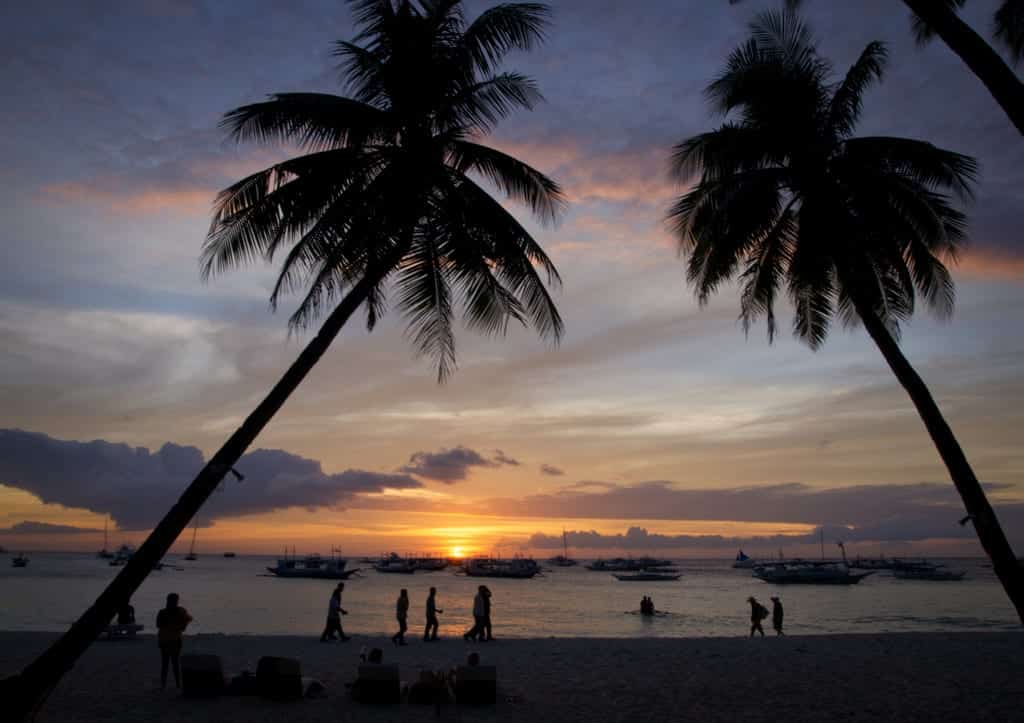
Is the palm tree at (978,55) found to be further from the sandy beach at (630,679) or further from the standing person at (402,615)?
the standing person at (402,615)

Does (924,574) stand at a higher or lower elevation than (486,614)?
lower

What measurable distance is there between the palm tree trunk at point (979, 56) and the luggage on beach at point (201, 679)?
44.4ft

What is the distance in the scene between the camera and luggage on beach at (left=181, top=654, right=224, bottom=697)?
12031mm

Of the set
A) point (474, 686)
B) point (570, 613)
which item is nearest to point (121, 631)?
point (474, 686)

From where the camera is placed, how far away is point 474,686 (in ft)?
39.2

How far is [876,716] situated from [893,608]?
55.2 m

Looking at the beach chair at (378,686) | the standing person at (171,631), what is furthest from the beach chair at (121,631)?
the beach chair at (378,686)

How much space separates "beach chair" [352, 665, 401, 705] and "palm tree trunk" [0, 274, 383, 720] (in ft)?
15.1

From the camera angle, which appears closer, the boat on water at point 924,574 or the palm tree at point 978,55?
the palm tree at point 978,55

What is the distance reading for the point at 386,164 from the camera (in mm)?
11500

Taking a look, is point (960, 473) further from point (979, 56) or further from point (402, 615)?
point (402, 615)

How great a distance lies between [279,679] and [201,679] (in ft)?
4.50

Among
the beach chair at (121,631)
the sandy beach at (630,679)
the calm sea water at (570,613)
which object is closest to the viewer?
the sandy beach at (630,679)

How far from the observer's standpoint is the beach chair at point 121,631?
69.4ft
